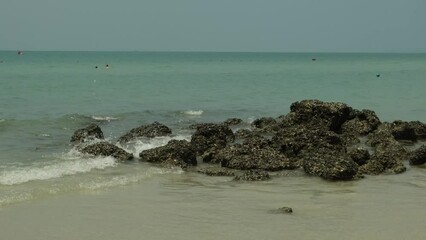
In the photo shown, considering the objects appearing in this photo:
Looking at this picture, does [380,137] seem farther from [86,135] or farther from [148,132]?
[86,135]

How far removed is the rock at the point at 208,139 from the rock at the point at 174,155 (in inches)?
33.1

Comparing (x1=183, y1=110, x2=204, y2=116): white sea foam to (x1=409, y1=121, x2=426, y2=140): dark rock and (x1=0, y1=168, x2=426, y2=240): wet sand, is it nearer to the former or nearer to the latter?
(x1=409, y1=121, x2=426, y2=140): dark rock

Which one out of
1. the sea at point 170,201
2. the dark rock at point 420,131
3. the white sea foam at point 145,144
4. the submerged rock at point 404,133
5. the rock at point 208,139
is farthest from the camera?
the dark rock at point 420,131

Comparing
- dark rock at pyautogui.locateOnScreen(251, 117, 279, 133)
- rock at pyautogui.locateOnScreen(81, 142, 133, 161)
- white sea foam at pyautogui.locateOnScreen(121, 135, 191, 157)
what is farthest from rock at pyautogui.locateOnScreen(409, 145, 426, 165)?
rock at pyautogui.locateOnScreen(81, 142, 133, 161)

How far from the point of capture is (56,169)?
45.3 feet

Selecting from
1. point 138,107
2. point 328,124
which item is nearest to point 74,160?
point 328,124

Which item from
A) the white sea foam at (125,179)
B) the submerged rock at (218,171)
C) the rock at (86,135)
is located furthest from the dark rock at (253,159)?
the rock at (86,135)

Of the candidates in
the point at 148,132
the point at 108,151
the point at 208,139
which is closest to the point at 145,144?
the point at 148,132

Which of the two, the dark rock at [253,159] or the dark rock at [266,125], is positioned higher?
the dark rock at [253,159]

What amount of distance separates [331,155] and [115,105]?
68.9 feet

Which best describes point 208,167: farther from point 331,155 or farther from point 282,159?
point 331,155

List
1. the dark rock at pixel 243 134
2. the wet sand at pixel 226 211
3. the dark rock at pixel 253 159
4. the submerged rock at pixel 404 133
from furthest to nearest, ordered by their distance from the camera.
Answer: the dark rock at pixel 243 134 < the submerged rock at pixel 404 133 < the dark rock at pixel 253 159 < the wet sand at pixel 226 211

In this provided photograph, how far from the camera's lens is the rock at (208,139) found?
1645cm

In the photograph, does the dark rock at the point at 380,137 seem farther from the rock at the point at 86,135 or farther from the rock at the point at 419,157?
the rock at the point at 86,135
